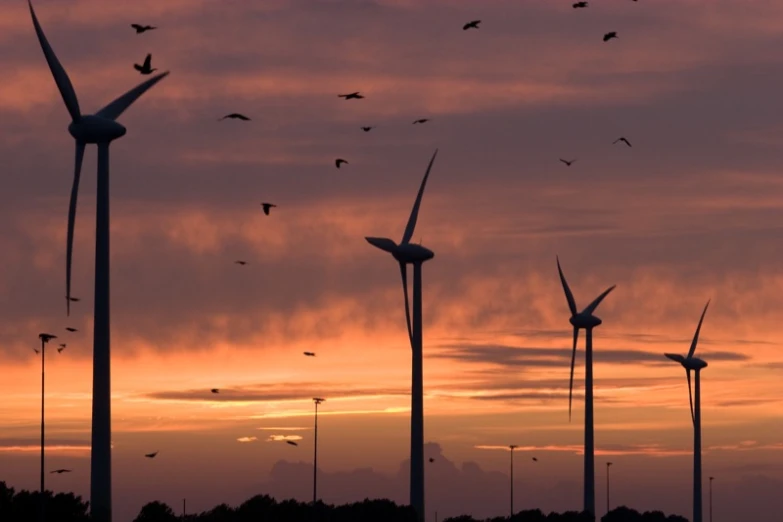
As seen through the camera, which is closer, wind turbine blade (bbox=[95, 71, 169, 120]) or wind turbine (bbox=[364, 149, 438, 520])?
wind turbine blade (bbox=[95, 71, 169, 120])

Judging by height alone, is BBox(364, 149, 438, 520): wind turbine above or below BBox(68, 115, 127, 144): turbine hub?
below

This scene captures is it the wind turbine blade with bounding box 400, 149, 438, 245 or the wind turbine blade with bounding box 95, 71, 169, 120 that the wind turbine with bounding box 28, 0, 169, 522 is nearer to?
the wind turbine blade with bounding box 95, 71, 169, 120

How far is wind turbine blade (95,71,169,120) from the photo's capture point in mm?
149750

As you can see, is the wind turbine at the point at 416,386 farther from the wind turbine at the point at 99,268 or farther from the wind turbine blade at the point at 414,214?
the wind turbine at the point at 99,268

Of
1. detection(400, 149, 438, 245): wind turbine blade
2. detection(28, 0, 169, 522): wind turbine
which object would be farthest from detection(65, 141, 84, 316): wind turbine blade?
detection(400, 149, 438, 245): wind turbine blade

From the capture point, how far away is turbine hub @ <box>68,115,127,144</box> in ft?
479

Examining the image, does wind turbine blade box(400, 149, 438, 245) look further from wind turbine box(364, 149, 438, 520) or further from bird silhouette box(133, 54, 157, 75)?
bird silhouette box(133, 54, 157, 75)

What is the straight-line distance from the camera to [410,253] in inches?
7751

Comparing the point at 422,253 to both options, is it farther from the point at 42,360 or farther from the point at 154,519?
the point at 42,360

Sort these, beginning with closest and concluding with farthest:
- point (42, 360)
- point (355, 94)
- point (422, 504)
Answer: point (355, 94)
point (42, 360)
point (422, 504)

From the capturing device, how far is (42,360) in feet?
513

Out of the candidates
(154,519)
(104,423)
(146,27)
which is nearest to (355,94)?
(146,27)

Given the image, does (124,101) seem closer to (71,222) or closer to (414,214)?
(71,222)

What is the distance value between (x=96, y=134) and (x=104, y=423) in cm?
2530
